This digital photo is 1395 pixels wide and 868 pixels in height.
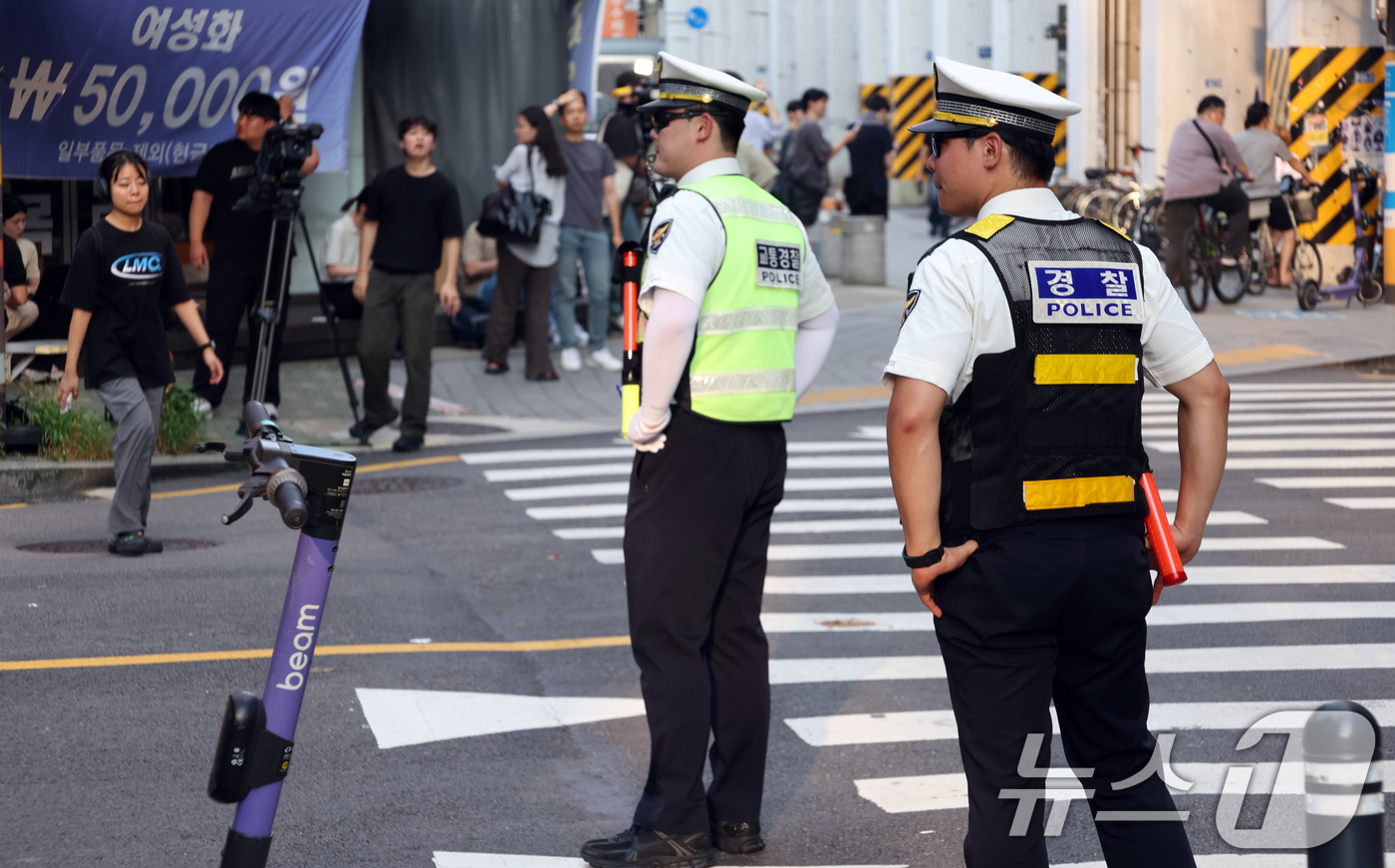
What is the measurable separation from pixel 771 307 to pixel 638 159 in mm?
11358

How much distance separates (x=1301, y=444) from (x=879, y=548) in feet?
14.5

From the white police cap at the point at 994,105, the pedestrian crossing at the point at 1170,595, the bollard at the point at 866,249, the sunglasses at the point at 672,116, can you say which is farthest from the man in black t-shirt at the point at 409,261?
the bollard at the point at 866,249

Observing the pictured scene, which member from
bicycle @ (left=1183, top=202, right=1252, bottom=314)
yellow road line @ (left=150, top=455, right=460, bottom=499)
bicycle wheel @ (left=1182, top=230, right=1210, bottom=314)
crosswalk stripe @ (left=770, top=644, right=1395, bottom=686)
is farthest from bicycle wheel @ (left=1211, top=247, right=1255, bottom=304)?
crosswalk stripe @ (left=770, top=644, right=1395, bottom=686)

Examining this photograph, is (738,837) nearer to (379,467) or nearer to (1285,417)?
(379,467)

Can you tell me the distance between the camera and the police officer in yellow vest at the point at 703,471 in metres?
4.39

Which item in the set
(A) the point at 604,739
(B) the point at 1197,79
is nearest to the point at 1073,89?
(B) the point at 1197,79

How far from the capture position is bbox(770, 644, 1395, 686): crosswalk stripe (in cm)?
627

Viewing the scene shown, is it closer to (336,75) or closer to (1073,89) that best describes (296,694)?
(336,75)

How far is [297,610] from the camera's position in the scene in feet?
9.58

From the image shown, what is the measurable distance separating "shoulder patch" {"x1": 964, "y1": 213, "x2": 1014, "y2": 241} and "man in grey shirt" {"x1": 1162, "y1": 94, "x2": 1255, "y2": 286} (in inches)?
573

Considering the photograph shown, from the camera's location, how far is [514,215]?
13.5 m

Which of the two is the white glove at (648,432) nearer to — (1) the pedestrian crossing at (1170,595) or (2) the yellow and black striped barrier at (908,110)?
(1) the pedestrian crossing at (1170,595)

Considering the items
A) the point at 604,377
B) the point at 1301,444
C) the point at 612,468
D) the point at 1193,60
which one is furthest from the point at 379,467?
the point at 1193,60

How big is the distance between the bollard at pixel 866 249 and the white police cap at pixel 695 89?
15.7 meters
